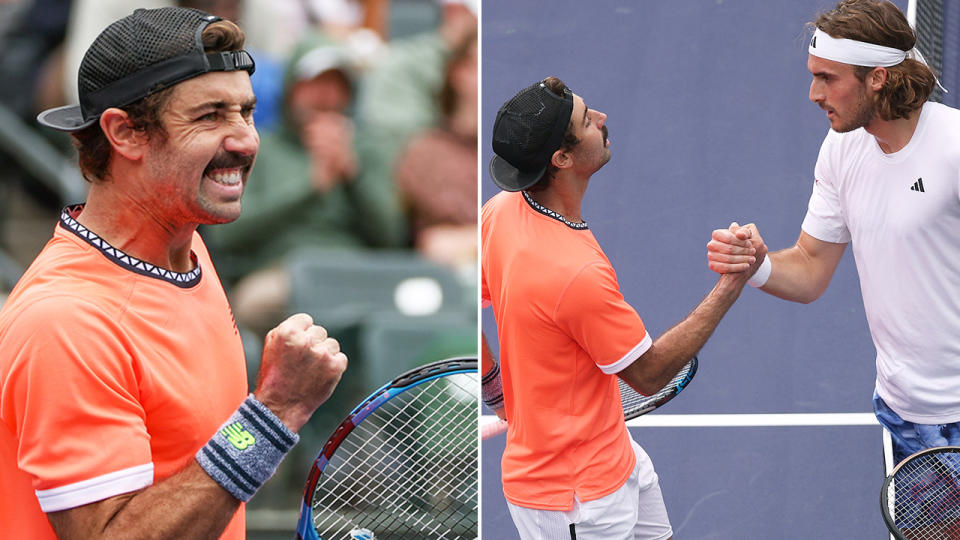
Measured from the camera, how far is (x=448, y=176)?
348 cm

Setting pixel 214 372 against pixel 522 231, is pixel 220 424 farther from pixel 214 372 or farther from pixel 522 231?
pixel 522 231

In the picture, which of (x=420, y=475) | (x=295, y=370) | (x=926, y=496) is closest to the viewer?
(x=295, y=370)

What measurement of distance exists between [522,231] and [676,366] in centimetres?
44

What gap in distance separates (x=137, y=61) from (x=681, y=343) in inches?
48.4

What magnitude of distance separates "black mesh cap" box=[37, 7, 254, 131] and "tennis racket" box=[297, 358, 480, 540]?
1072 mm

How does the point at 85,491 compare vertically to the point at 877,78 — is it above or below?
below

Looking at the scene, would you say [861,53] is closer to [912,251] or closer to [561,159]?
[912,251]

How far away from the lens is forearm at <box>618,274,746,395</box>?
227cm

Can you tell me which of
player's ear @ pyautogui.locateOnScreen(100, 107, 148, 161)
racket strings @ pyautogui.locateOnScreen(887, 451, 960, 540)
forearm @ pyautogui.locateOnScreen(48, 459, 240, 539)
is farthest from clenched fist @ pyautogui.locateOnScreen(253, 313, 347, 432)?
racket strings @ pyautogui.locateOnScreen(887, 451, 960, 540)

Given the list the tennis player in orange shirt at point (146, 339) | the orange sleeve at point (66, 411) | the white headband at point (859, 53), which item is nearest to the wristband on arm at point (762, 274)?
the white headband at point (859, 53)

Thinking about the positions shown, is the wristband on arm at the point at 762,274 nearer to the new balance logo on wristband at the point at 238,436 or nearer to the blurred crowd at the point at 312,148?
the blurred crowd at the point at 312,148

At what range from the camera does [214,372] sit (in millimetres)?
1695

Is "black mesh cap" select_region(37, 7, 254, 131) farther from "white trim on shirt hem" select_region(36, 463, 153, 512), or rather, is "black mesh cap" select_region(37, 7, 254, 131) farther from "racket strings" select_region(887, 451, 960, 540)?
"racket strings" select_region(887, 451, 960, 540)

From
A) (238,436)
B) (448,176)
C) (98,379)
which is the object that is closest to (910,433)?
(448,176)
